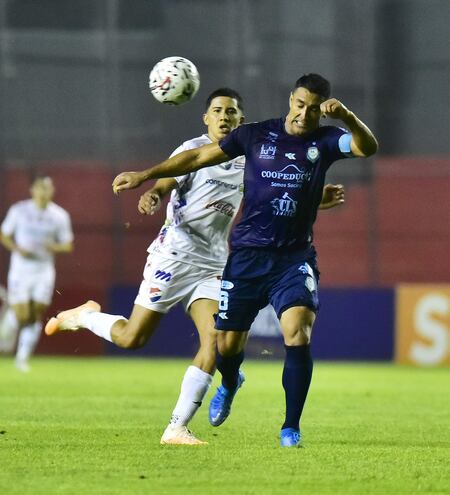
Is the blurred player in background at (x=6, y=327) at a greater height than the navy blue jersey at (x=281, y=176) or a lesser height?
lesser

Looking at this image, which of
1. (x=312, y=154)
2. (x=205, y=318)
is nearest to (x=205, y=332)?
(x=205, y=318)

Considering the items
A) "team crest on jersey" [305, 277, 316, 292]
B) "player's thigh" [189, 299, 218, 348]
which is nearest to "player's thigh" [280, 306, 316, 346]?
"team crest on jersey" [305, 277, 316, 292]

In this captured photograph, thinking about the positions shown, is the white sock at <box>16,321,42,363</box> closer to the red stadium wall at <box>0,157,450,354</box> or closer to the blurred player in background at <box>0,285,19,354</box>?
the blurred player in background at <box>0,285,19,354</box>

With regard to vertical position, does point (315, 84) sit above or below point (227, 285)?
above

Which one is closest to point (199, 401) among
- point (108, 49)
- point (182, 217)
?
point (182, 217)

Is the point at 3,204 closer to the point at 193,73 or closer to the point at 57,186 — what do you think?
the point at 57,186

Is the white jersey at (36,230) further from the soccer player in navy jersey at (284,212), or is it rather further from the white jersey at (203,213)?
the soccer player in navy jersey at (284,212)

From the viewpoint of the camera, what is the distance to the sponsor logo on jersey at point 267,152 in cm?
791

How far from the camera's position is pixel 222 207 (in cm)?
864

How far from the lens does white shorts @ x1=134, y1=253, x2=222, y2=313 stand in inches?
337

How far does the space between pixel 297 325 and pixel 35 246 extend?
9.72 metres

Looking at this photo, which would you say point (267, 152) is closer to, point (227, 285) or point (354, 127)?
point (354, 127)

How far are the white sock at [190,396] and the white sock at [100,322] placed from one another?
2.98 ft

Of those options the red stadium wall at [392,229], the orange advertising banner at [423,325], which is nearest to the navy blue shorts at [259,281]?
the orange advertising banner at [423,325]
